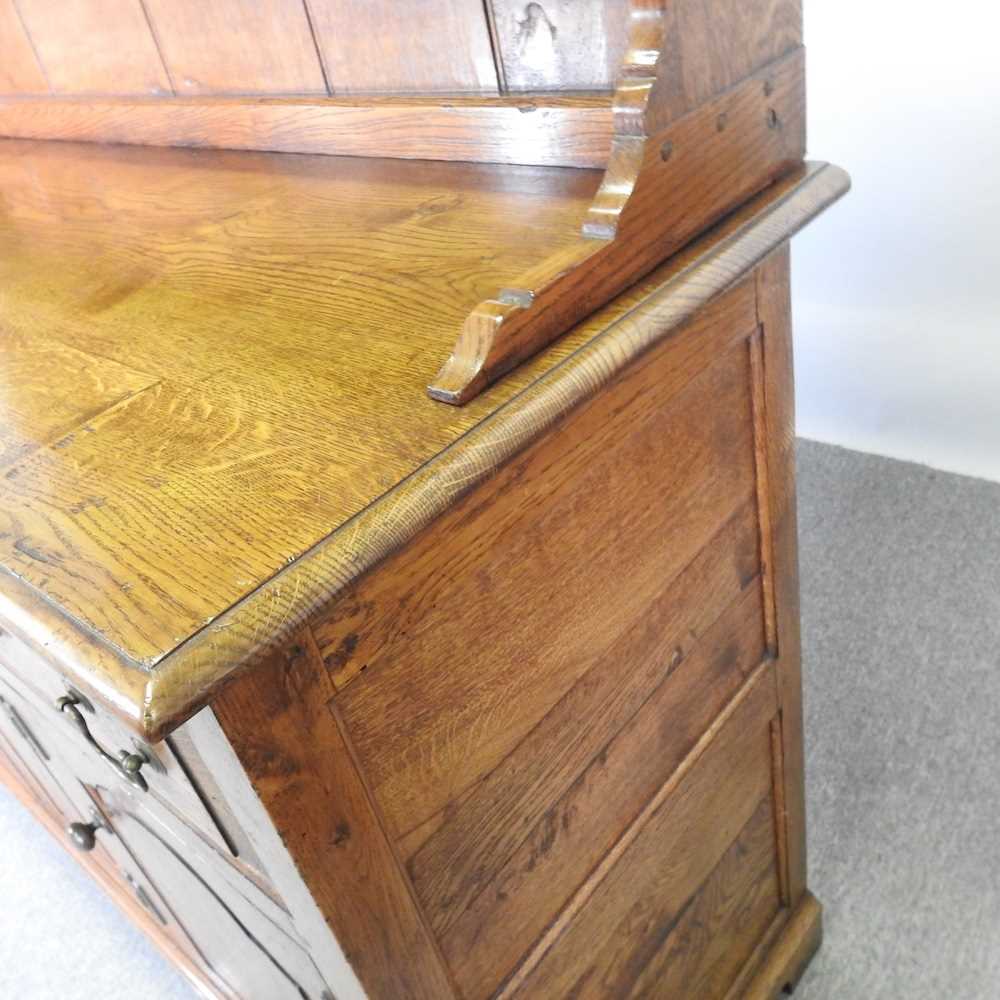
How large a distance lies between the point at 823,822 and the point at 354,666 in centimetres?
100

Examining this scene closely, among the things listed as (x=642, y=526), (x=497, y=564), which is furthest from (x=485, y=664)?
(x=642, y=526)

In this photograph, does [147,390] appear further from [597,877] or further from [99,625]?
[597,877]

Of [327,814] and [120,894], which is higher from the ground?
[327,814]

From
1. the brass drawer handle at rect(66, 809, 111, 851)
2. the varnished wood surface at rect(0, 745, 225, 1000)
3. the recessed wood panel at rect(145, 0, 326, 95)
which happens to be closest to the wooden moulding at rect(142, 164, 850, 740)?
the recessed wood panel at rect(145, 0, 326, 95)

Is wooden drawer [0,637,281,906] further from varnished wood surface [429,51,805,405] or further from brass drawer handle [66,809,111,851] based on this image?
varnished wood surface [429,51,805,405]

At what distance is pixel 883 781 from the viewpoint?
1317mm

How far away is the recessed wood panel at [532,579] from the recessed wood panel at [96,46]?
729 mm

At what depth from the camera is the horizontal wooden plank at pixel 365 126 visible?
2.28 feet

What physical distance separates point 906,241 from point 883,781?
2.88 feet

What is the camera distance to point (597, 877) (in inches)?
30.0

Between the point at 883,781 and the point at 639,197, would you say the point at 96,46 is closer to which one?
the point at 639,197

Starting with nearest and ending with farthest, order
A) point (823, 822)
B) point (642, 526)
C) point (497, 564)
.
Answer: point (497, 564), point (642, 526), point (823, 822)

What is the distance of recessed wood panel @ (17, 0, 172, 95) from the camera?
1.07m

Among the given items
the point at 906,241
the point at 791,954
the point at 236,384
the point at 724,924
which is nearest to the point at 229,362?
the point at 236,384
